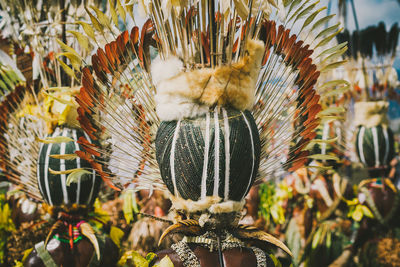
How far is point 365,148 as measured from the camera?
165 inches

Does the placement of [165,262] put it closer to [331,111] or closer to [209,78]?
[209,78]

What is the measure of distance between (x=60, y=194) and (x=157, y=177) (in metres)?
1.01

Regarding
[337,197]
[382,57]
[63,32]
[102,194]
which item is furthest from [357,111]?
[63,32]

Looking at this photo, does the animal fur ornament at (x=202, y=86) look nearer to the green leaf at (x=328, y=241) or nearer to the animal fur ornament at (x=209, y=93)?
the animal fur ornament at (x=209, y=93)

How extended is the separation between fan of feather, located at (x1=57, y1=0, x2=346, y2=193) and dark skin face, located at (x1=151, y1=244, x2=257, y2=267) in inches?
15.9

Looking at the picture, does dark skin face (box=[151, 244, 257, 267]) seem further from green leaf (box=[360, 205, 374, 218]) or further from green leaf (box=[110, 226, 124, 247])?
green leaf (box=[360, 205, 374, 218])

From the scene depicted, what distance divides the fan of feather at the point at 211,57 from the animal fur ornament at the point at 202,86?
32 mm

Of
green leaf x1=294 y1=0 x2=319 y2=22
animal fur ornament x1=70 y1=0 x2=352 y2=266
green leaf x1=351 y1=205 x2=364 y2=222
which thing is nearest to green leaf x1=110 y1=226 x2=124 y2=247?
animal fur ornament x1=70 y1=0 x2=352 y2=266

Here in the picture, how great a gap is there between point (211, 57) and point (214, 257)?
0.80m

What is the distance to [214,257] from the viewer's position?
1587 mm

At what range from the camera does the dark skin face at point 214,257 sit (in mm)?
1564

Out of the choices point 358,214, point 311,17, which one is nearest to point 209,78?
point 311,17

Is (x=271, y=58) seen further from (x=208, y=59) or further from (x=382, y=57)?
(x=382, y=57)

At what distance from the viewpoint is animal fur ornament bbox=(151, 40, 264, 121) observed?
61.9 inches
